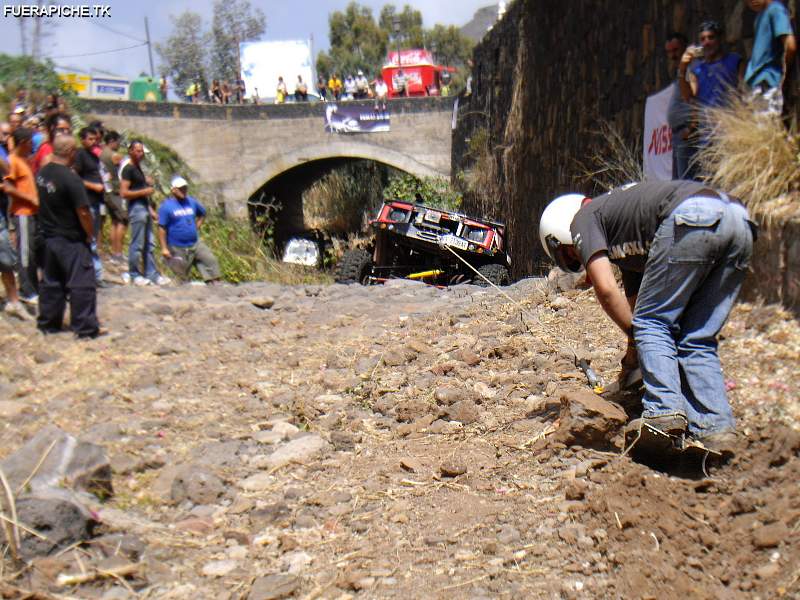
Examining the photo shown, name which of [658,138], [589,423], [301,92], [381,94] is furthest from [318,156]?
[589,423]

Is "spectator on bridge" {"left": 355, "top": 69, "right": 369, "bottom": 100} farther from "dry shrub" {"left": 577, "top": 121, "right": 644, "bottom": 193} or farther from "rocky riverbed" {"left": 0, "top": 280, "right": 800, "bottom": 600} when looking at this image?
"rocky riverbed" {"left": 0, "top": 280, "right": 800, "bottom": 600}

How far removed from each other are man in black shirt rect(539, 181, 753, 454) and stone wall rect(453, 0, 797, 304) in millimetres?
2803

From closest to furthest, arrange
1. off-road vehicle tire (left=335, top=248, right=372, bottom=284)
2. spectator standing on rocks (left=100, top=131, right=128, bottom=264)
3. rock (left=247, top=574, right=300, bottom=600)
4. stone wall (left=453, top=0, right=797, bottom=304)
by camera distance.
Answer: rock (left=247, top=574, right=300, bottom=600) → stone wall (left=453, top=0, right=797, bottom=304) → spectator standing on rocks (left=100, top=131, right=128, bottom=264) → off-road vehicle tire (left=335, top=248, right=372, bottom=284)

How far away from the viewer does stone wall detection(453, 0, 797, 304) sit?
8406mm

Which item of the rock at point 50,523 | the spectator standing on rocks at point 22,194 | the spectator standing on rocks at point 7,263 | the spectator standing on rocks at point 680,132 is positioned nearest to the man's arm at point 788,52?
the spectator standing on rocks at point 680,132

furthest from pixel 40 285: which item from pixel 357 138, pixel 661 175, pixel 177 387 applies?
pixel 357 138

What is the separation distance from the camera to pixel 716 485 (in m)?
3.66

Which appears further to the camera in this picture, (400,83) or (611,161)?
(400,83)

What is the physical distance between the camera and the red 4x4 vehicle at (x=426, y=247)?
1362 centimetres

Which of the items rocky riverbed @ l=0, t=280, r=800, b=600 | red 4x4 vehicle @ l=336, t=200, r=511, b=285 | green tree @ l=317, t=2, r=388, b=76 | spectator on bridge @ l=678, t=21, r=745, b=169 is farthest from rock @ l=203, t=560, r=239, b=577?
green tree @ l=317, t=2, r=388, b=76

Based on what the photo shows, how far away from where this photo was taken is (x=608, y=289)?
389cm

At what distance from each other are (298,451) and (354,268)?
8.93m

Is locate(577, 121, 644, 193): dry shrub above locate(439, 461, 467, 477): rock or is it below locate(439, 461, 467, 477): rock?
above

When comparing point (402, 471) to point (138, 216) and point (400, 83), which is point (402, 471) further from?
point (400, 83)
